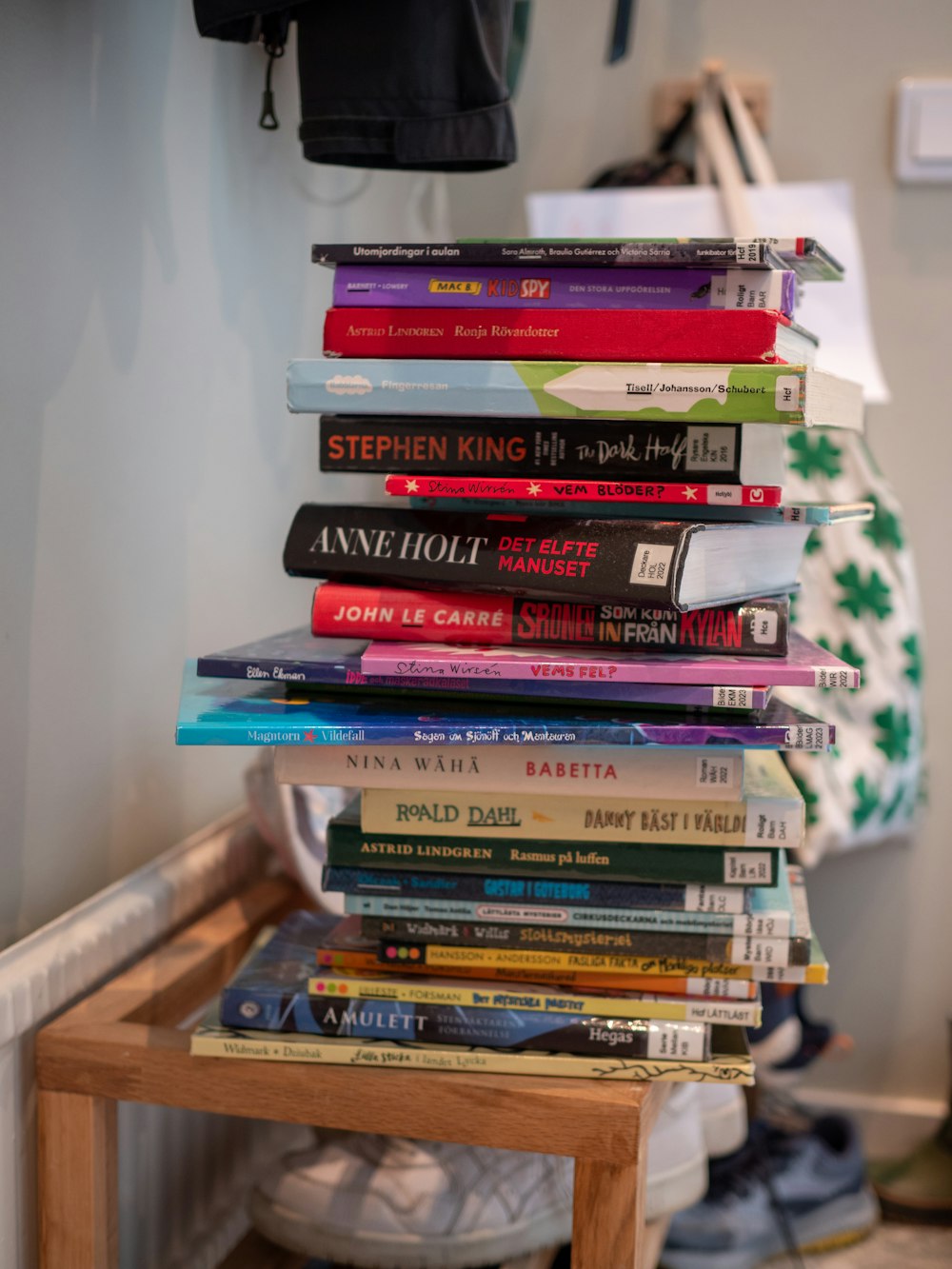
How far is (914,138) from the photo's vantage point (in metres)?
1.42

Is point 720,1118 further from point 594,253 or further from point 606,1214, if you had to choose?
point 594,253

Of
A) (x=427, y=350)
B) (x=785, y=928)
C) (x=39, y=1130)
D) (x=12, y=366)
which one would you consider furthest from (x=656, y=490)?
(x=39, y=1130)

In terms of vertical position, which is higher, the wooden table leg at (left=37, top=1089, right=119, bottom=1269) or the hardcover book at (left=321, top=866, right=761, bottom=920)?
the hardcover book at (left=321, top=866, right=761, bottom=920)

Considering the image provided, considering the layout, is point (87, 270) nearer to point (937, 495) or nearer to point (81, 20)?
point (81, 20)

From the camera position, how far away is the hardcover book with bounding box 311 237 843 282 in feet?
2.18

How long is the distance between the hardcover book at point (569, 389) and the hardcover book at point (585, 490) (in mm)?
38

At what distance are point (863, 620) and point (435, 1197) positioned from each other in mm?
781

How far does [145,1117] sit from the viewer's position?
3.15 ft

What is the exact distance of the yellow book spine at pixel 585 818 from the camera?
72cm

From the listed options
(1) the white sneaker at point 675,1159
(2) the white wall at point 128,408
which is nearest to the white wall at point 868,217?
(2) the white wall at point 128,408

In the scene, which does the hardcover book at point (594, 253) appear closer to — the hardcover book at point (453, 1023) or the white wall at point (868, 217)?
the hardcover book at point (453, 1023)

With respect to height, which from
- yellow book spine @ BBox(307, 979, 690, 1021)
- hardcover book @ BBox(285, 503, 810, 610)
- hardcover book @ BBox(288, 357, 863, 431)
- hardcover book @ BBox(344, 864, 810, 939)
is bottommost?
yellow book spine @ BBox(307, 979, 690, 1021)

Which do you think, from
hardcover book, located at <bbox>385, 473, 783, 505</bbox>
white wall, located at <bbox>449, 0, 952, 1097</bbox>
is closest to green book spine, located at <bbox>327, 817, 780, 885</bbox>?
hardcover book, located at <bbox>385, 473, 783, 505</bbox>

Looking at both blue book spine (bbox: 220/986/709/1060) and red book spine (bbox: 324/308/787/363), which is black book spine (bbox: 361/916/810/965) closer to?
blue book spine (bbox: 220/986/709/1060)
